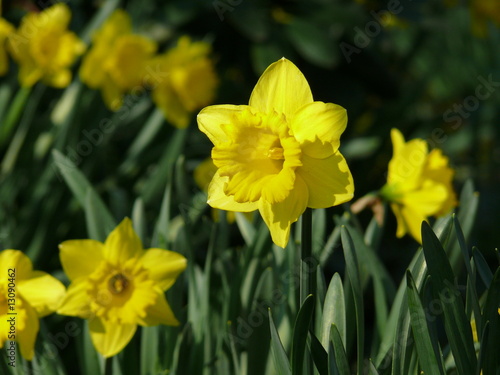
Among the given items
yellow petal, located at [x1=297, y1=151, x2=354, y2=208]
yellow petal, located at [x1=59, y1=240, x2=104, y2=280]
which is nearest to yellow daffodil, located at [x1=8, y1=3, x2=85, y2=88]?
yellow petal, located at [x1=59, y1=240, x2=104, y2=280]

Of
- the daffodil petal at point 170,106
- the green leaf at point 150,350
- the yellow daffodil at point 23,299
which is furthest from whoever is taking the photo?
the daffodil petal at point 170,106

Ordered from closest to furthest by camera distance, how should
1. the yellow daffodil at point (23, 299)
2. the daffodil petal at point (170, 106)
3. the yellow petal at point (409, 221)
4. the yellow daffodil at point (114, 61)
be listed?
the yellow daffodil at point (23, 299)
the yellow petal at point (409, 221)
the yellow daffodil at point (114, 61)
the daffodil petal at point (170, 106)

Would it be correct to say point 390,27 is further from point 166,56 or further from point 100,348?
point 100,348

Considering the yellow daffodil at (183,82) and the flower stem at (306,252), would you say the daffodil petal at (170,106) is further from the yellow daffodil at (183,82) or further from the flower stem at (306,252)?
the flower stem at (306,252)

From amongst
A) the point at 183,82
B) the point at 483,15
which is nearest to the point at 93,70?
the point at 183,82

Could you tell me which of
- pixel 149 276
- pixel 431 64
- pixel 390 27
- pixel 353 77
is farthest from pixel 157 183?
pixel 431 64

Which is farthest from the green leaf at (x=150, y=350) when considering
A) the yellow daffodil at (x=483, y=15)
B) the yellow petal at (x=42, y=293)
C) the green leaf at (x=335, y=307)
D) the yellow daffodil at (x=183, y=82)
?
the yellow daffodil at (x=483, y=15)

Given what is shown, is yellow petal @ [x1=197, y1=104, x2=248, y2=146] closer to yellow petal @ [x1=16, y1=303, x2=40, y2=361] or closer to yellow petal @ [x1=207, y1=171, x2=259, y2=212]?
yellow petal @ [x1=207, y1=171, x2=259, y2=212]
